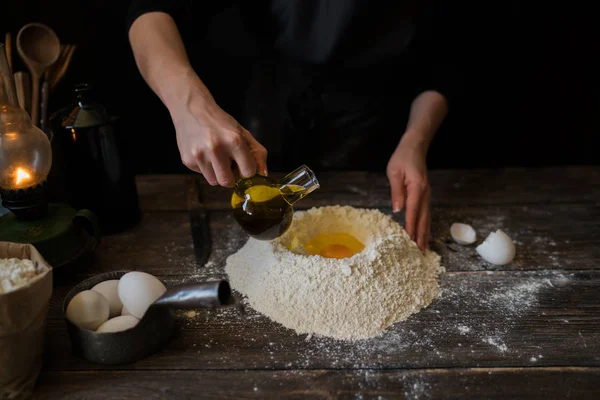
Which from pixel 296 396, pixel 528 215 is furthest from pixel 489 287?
pixel 296 396

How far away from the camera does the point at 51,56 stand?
1347mm

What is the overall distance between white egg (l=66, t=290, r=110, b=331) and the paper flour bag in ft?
0.17

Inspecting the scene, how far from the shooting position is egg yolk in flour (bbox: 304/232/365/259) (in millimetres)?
1141

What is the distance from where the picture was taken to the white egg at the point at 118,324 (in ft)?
2.78

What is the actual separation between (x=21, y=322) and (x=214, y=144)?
1.42ft

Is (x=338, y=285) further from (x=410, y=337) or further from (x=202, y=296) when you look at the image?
(x=202, y=296)

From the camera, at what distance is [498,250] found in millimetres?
1141

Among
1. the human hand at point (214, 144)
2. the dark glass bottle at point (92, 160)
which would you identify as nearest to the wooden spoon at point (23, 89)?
the dark glass bottle at point (92, 160)

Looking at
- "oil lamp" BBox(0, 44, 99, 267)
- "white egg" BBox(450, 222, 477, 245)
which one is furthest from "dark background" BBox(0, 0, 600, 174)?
"oil lamp" BBox(0, 44, 99, 267)

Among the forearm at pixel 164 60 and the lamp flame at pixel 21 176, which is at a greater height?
the forearm at pixel 164 60

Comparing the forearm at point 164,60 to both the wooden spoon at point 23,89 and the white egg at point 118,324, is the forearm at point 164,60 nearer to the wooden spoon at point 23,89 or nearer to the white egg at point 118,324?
the wooden spoon at point 23,89

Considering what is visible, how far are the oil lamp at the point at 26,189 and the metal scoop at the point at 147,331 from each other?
0.18 meters

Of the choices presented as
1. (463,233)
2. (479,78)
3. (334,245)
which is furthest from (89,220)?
Result: (479,78)

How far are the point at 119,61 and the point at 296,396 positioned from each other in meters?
1.46
